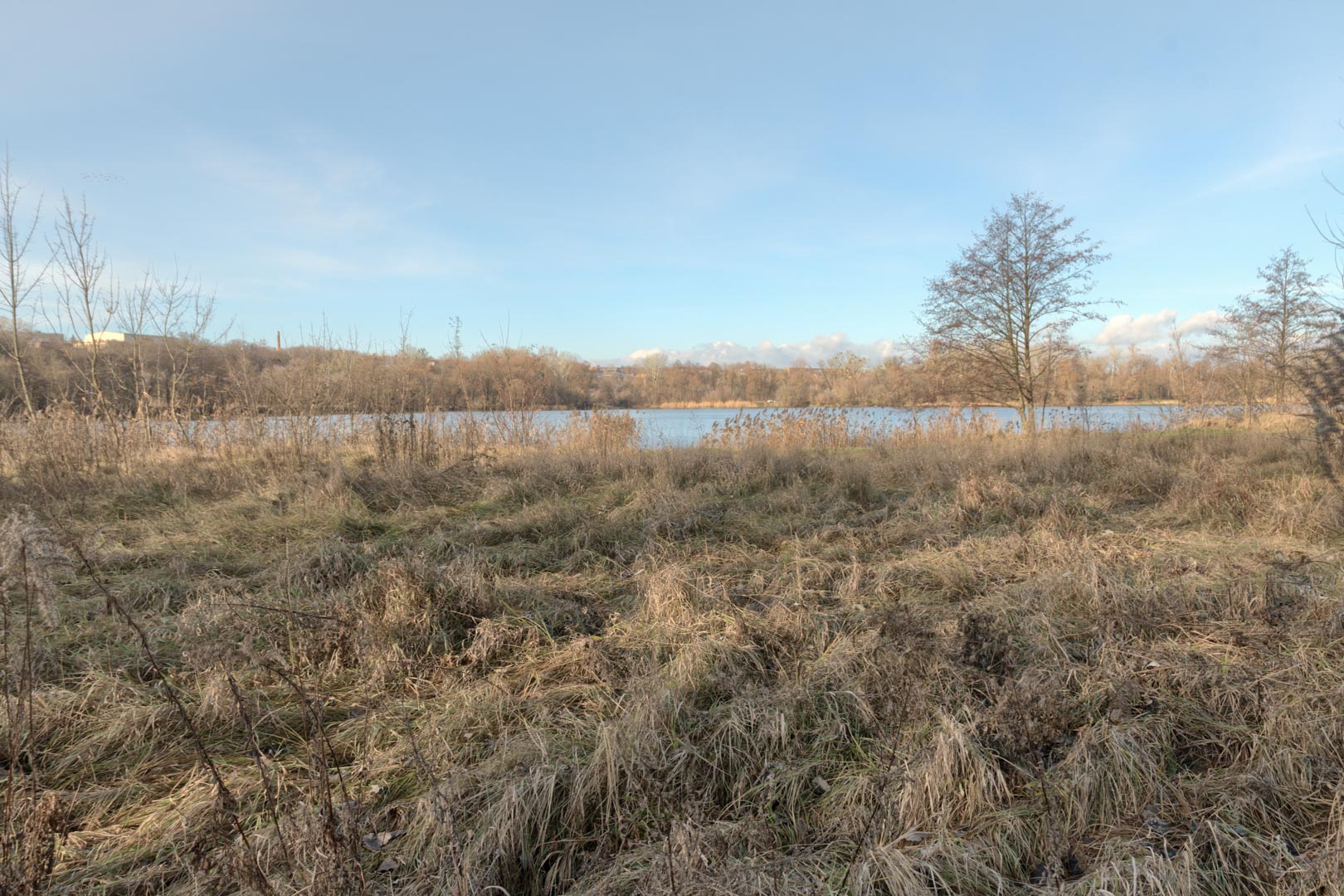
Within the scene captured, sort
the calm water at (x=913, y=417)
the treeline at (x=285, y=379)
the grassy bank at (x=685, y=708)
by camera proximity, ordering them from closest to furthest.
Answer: the grassy bank at (x=685, y=708) < the treeline at (x=285, y=379) < the calm water at (x=913, y=417)

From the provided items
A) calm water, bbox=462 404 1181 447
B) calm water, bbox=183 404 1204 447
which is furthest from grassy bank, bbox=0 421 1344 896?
calm water, bbox=462 404 1181 447

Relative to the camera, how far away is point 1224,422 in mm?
17484

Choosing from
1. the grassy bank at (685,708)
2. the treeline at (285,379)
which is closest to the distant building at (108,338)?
the treeline at (285,379)

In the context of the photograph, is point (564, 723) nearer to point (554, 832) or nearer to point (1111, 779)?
point (554, 832)

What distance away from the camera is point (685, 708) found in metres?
2.64

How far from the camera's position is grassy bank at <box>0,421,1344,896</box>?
5.87 ft

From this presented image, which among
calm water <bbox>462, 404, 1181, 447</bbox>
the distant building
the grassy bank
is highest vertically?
the distant building

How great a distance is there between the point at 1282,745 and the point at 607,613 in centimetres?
313

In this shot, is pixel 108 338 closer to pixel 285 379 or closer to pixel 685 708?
pixel 285 379

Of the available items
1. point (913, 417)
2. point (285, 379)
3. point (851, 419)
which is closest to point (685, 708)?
point (285, 379)

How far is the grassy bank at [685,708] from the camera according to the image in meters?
1.79

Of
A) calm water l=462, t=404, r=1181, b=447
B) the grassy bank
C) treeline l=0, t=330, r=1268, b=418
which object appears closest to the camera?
the grassy bank

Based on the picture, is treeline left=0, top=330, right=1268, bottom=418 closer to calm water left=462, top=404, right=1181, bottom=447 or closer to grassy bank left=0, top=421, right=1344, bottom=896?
calm water left=462, top=404, right=1181, bottom=447

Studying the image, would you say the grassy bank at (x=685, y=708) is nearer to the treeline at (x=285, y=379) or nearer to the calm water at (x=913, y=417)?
the treeline at (x=285, y=379)
